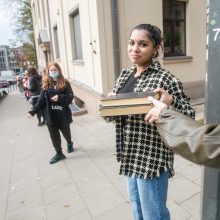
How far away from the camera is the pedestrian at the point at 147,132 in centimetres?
181

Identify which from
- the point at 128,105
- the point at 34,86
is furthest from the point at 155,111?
the point at 34,86

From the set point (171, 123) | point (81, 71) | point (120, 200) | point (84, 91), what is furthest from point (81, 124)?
point (171, 123)

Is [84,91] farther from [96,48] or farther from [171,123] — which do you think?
[171,123]

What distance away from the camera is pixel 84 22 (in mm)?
8148

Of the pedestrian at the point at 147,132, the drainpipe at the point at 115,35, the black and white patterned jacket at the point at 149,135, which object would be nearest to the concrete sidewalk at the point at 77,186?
the pedestrian at the point at 147,132

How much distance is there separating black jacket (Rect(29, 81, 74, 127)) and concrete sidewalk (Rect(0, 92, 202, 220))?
2.59 ft

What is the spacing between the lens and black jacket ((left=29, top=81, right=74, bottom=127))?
465cm

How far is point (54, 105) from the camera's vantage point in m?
4.71

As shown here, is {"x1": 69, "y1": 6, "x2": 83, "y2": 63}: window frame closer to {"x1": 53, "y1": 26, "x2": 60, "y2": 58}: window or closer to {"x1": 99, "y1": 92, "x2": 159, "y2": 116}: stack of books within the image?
{"x1": 53, "y1": 26, "x2": 60, "y2": 58}: window

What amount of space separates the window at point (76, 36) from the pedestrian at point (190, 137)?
8.92 meters

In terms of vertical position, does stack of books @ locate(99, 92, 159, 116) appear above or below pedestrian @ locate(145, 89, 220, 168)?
above

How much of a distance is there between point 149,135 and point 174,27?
7239 mm

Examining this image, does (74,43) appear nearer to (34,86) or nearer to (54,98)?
(34,86)

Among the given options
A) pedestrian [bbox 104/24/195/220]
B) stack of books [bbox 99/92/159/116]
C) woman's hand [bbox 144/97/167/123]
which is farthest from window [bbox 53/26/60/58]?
woman's hand [bbox 144/97/167/123]
